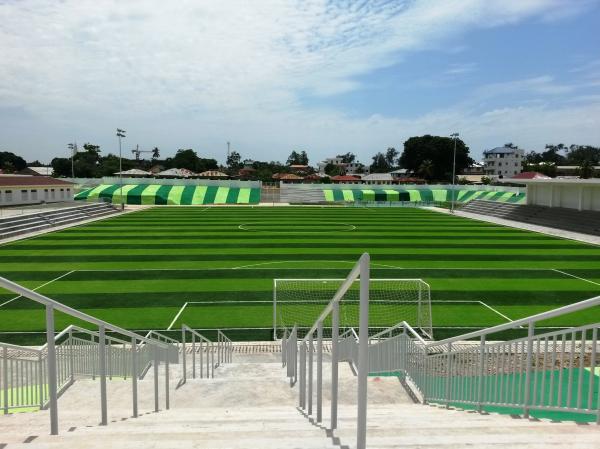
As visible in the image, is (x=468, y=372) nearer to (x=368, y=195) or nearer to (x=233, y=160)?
(x=368, y=195)

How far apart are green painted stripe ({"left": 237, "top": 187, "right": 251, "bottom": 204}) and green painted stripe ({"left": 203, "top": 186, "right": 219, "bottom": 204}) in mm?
3759

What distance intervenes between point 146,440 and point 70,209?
49540mm

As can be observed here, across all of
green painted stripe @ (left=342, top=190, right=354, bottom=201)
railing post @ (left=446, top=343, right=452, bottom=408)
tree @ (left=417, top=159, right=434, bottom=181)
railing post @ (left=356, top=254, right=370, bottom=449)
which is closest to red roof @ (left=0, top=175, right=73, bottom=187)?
green painted stripe @ (left=342, top=190, right=354, bottom=201)

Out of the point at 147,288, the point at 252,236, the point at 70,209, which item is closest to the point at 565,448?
the point at 147,288

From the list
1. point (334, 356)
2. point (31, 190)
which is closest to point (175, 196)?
point (31, 190)

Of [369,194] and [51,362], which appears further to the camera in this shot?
[369,194]

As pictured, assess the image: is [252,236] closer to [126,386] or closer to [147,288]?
[147,288]

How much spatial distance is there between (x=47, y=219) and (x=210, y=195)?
33516 mm

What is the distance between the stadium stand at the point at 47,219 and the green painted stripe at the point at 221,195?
18.9 metres

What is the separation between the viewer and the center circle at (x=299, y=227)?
4131 cm

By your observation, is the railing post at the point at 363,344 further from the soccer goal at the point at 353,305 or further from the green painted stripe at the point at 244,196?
the green painted stripe at the point at 244,196

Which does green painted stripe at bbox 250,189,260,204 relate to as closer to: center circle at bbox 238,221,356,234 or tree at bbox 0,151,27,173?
center circle at bbox 238,221,356,234

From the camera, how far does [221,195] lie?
7494 cm

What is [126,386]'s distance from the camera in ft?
32.4
